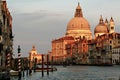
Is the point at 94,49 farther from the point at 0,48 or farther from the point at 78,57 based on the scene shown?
the point at 0,48

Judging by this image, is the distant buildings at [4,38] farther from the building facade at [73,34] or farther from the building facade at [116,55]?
the building facade at [73,34]

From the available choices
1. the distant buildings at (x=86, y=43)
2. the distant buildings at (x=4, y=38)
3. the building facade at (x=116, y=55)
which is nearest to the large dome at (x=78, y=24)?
the distant buildings at (x=86, y=43)

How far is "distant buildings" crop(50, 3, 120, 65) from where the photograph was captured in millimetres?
147250

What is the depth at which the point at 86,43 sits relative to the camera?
173500mm

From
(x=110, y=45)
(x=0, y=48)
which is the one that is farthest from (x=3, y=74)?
(x=110, y=45)

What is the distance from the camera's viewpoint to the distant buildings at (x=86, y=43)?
483ft

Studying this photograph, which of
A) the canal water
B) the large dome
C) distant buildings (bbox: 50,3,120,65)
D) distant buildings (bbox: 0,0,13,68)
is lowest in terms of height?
the canal water

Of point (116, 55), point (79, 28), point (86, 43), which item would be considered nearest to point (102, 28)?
point (79, 28)

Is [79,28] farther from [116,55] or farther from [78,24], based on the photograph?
[116,55]

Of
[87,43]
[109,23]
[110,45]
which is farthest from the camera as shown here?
[109,23]

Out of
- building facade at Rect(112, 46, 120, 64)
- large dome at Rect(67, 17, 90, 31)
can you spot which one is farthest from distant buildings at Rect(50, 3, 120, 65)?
building facade at Rect(112, 46, 120, 64)

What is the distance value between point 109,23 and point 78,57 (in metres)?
21.4

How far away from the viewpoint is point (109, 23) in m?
188

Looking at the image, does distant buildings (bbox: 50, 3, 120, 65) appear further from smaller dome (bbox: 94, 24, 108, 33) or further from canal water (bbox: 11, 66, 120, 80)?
canal water (bbox: 11, 66, 120, 80)
